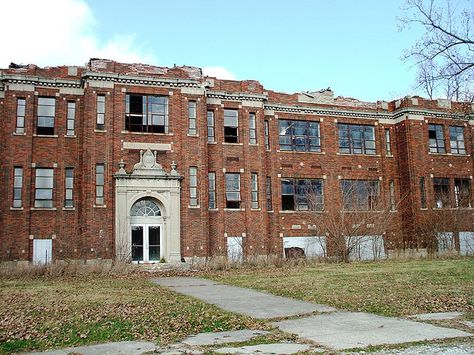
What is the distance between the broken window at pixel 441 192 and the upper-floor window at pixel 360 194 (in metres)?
4.01

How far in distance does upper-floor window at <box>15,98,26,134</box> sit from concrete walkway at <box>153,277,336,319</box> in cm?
1559

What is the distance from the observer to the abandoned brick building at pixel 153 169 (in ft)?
93.5

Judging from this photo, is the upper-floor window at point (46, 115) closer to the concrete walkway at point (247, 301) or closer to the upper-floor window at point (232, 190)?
the upper-floor window at point (232, 190)

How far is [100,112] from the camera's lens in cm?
2917

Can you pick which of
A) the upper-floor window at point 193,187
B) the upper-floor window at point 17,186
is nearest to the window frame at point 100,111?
the upper-floor window at point 17,186

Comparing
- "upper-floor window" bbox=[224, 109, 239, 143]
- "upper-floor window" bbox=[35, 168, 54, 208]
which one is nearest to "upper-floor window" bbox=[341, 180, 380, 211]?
"upper-floor window" bbox=[224, 109, 239, 143]

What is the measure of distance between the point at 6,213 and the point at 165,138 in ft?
30.2

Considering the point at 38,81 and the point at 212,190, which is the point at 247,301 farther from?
the point at 38,81

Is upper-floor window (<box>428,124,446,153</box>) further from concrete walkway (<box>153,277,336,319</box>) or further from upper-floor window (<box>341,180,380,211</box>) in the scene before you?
concrete walkway (<box>153,277,336,319</box>)

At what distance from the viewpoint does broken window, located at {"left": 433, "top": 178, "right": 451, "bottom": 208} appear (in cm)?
3603

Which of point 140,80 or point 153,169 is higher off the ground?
point 140,80

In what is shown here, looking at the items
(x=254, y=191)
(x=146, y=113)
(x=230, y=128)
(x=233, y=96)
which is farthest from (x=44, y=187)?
(x=233, y=96)

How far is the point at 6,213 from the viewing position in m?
28.2

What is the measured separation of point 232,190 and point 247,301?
18.9m
